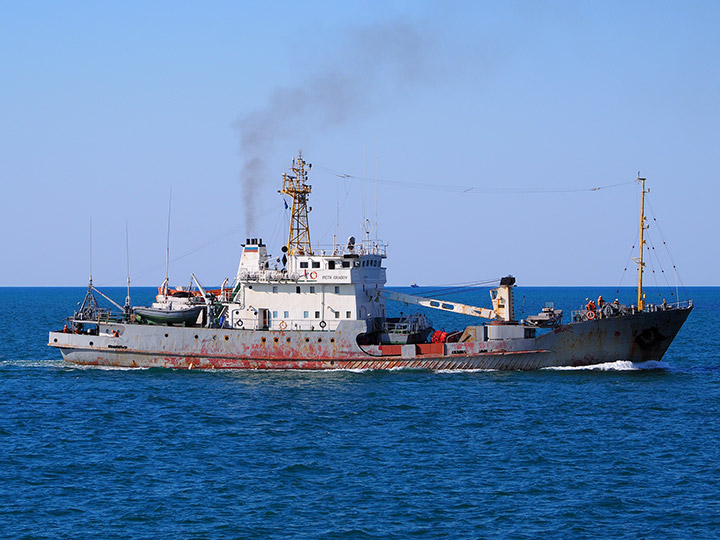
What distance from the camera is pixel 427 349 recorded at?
39875 mm

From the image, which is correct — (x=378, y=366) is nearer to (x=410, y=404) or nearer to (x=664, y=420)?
(x=410, y=404)

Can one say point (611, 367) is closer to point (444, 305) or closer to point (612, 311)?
point (612, 311)

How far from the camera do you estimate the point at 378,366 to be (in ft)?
131

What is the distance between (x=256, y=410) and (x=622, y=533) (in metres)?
16.6

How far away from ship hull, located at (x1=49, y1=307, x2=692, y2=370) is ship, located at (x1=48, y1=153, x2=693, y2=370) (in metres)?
0.05

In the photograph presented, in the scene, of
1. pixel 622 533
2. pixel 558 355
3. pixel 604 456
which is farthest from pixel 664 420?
pixel 622 533

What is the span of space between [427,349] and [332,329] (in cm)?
473

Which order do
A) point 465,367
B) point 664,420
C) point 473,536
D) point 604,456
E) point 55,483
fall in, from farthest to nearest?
point 465,367
point 664,420
point 604,456
point 55,483
point 473,536

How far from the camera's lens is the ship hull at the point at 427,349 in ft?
128

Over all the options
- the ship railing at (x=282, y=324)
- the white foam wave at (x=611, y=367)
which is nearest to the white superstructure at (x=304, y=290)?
the ship railing at (x=282, y=324)

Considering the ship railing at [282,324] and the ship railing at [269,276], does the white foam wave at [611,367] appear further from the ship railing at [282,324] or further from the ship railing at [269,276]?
the ship railing at [269,276]

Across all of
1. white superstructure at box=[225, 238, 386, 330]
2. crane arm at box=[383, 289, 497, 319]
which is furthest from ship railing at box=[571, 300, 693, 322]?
white superstructure at box=[225, 238, 386, 330]

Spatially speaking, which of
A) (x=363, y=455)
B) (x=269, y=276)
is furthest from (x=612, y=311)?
(x=363, y=455)

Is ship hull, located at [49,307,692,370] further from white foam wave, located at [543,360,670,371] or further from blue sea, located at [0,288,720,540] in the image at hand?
blue sea, located at [0,288,720,540]
